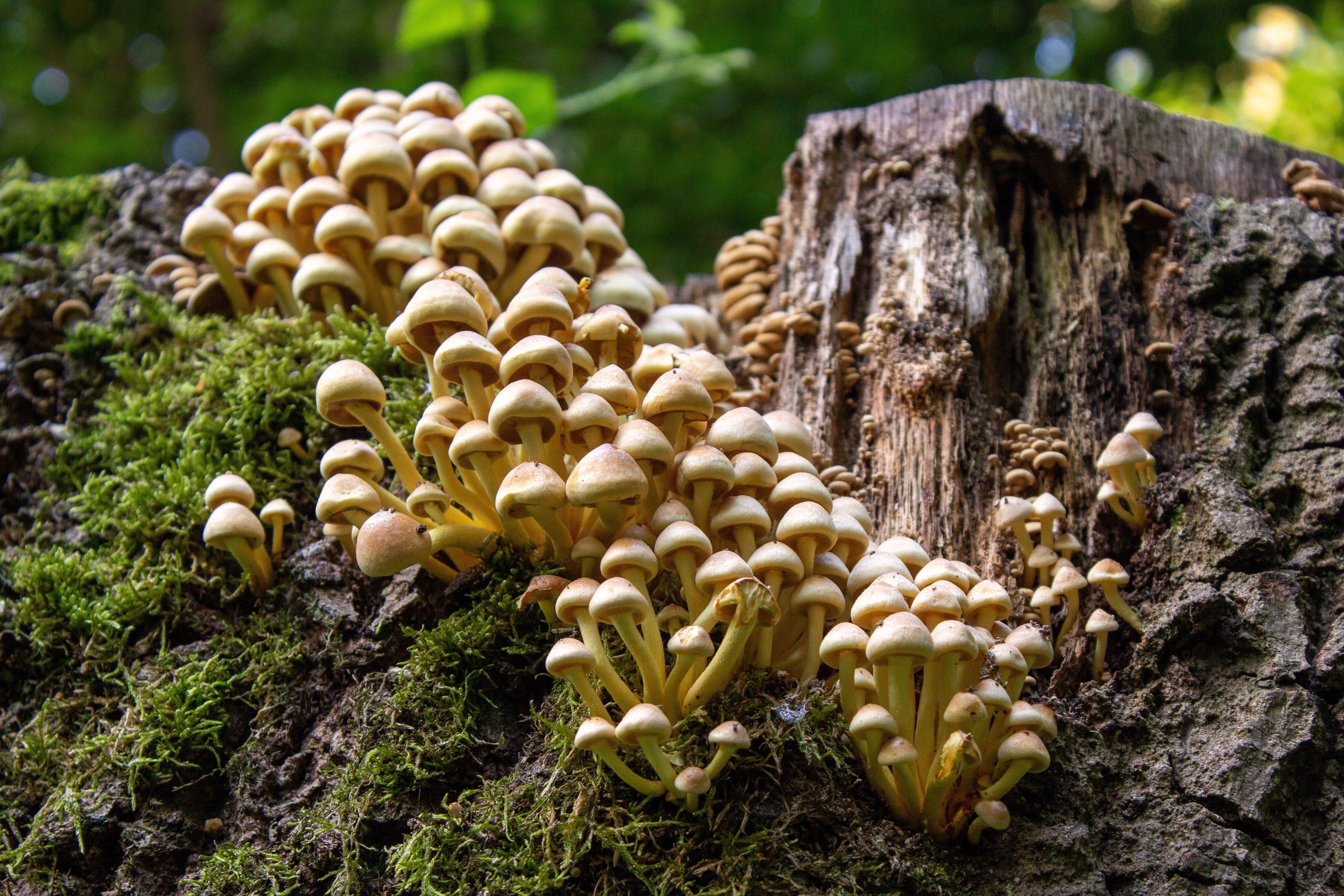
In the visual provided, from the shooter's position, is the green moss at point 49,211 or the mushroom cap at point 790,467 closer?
the mushroom cap at point 790,467

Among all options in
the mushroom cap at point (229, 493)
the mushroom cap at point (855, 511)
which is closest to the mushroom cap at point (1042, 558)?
the mushroom cap at point (855, 511)

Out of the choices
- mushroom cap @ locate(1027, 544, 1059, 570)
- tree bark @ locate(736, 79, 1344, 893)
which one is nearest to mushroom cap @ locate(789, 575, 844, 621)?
tree bark @ locate(736, 79, 1344, 893)

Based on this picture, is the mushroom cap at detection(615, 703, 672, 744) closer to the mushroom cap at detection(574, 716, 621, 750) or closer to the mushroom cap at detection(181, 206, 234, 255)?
the mushroom cap at detection(574, 716, 621, 750)

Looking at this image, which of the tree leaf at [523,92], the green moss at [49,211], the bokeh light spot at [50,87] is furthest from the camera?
the bokeh light spot at [50,87]

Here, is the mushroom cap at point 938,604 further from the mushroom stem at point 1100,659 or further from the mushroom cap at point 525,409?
the mushroom cap at point 525,409

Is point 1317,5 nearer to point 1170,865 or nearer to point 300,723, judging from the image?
point 1170,865

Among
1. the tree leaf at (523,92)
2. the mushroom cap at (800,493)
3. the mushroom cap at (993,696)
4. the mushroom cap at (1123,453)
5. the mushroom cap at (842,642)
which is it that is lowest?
the mushroom cap at (993,696)
